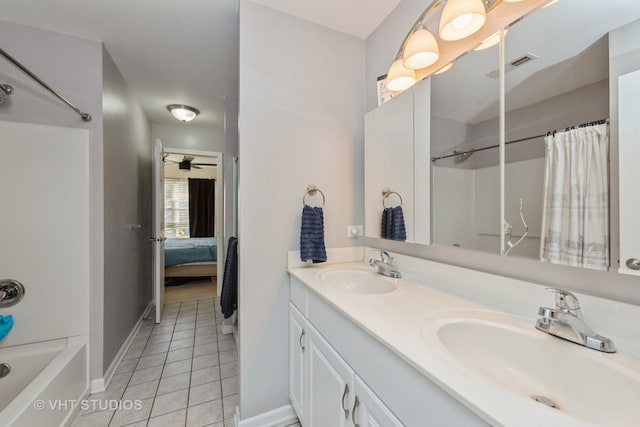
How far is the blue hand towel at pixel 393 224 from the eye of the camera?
4.82 feet

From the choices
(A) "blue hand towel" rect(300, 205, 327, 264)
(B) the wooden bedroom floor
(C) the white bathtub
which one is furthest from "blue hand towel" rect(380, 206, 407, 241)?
(B) the wooden bedroom floor

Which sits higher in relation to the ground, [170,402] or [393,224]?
[393,224]

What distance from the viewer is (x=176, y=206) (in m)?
6.21

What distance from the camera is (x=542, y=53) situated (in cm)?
89

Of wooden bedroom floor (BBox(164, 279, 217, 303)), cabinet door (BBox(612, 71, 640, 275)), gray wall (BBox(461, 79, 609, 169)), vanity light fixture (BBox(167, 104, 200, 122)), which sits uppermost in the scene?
vanity light fixture (BBox(167, 104, 200, 122))

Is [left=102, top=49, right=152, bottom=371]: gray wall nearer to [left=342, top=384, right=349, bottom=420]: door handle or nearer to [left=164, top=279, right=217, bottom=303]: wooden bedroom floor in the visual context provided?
[left=164, top=279, right=217, bottom=303]: wooden bedroom floor

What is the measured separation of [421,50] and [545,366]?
1.36 metres

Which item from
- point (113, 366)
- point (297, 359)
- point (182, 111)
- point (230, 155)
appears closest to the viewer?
point (297, 359)

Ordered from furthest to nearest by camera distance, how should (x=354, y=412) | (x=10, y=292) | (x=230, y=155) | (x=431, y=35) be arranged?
(x=230, y=155) → (x=10, y=292) → (x=431, y=35) → (x=354, y=412)

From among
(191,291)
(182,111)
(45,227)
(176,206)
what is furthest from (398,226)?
(176,206)

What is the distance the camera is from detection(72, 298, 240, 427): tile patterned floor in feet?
5.16

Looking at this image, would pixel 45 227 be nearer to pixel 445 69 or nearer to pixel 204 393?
pixel 204 393

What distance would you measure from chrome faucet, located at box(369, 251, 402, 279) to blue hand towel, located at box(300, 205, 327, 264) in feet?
1.05

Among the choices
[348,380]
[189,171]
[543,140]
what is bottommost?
[348,380]
